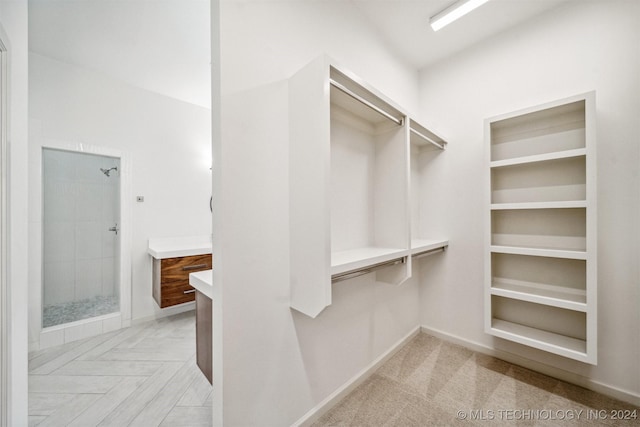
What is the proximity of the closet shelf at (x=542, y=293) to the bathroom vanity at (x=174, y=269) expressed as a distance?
10.0ft

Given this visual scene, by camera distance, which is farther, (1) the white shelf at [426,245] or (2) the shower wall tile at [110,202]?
(2) the shower wall tile at [110,202]

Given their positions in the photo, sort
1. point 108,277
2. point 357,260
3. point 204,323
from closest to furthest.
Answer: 1. point 357,260
2. point 204,323
3. point 108,277

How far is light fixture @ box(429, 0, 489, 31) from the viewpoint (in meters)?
1.72

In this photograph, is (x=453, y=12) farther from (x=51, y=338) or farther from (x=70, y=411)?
(x=51, y=338)

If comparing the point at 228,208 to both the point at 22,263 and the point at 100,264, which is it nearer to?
the point at 22,263

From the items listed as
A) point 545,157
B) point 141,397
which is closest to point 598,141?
point 545,157

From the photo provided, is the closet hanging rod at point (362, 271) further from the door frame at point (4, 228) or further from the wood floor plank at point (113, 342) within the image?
the wood floor plank at point (113, 342)

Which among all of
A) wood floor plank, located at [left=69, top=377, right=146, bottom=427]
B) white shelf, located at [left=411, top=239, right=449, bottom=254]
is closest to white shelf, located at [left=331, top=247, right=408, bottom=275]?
white shelf, located at [left=411, top=239, right=449, bottom=254]

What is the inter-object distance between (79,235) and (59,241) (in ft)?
0.54

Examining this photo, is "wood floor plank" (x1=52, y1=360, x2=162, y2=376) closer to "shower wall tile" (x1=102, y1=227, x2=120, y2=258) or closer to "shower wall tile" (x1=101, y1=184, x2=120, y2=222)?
"shower wall tile" (x1=102, y1=227, x2=120, y2=258)

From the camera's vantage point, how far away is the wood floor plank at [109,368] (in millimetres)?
1958

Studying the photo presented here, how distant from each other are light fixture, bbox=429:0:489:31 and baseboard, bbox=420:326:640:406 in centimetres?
280

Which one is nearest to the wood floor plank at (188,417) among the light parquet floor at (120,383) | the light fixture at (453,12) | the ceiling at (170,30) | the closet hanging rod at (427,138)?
the light parquet floor at (120,383)

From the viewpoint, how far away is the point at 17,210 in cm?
119
